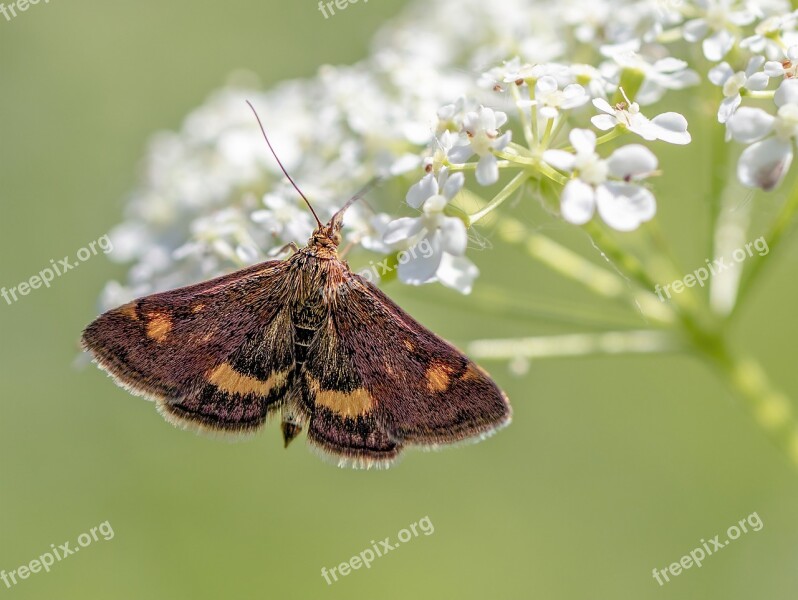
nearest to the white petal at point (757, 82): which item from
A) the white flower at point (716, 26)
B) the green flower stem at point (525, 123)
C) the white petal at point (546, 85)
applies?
the white flower at point (716, 26)

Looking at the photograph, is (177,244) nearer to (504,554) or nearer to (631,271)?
(631,271)

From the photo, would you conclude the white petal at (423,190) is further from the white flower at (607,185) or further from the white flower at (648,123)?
the white flower at (648,123)

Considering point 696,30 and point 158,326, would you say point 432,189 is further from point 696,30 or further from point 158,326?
point 696,30

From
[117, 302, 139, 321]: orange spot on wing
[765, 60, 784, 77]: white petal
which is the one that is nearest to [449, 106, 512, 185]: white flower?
[765, 60, 784, 77]: white petal

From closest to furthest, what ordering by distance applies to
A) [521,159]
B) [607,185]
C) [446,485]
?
[607,185] < [521,159] < [446,485]

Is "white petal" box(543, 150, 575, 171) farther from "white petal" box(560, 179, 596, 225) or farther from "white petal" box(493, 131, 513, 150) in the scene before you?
"white petal" box(493, 131, 513, 150)

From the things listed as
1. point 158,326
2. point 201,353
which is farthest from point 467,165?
point 158,326
